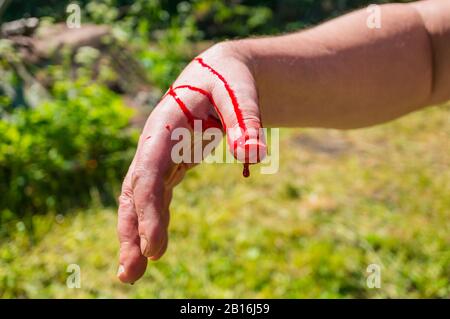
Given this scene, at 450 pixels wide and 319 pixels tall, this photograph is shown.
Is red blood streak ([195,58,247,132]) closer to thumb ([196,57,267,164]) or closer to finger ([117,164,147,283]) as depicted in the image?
Answer: thumb ([196,57,267,164])

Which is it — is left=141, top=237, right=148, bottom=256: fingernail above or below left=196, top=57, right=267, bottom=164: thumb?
below

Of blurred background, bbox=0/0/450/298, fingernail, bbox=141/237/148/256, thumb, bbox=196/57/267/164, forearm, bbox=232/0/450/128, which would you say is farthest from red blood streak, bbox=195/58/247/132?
blurred background, bbox=0/0/450/298

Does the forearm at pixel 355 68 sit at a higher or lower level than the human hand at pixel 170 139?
higher

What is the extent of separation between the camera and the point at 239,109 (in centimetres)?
94

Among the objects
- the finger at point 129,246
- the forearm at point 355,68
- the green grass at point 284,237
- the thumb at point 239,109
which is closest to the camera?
the thumb at point 239,109

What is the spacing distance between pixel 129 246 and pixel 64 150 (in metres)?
1.90

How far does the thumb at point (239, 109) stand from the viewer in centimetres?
87

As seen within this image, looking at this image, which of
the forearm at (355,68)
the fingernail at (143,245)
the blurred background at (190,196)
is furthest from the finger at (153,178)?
the blurred background at (190,196)

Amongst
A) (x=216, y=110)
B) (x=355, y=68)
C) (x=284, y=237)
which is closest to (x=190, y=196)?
(x=284, y=237)

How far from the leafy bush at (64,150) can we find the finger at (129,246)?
5.50ft

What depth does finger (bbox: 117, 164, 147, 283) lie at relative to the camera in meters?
0.99

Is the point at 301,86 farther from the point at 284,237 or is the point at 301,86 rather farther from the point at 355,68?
the point at 284,237

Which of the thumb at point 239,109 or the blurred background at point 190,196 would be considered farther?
the blurred background at point 190,196

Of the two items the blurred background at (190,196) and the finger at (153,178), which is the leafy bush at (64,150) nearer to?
the blurred background at (190,196)
